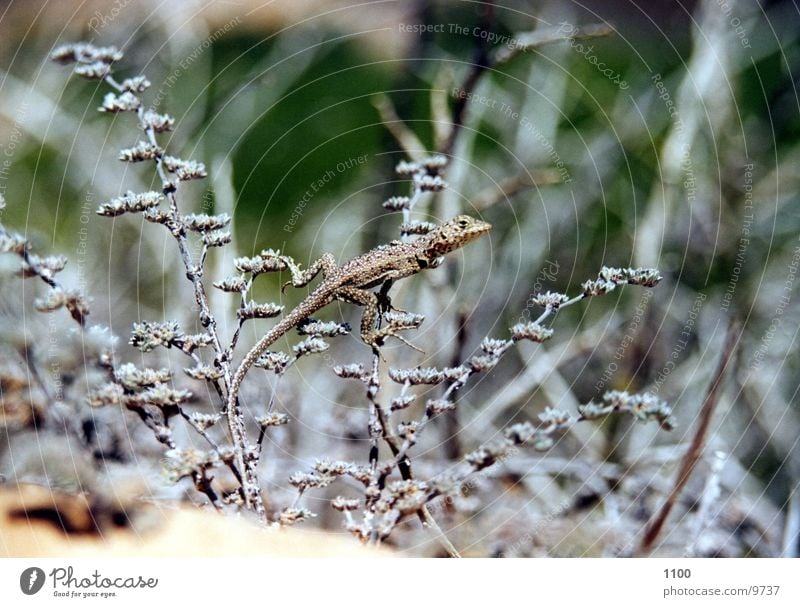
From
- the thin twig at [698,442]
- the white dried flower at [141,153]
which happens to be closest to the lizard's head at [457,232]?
the white dried flower at [141,153]

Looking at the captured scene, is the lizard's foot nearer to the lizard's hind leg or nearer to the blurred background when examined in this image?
the lizard's hind leg

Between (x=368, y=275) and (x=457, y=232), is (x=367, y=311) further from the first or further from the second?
(x=457, y=232)

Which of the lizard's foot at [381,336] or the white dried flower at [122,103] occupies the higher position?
the white dried flower at [122,103]

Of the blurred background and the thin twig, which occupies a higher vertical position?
the blurred background

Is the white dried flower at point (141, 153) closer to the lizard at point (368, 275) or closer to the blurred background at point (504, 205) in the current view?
the blurred background at point (504, 205)

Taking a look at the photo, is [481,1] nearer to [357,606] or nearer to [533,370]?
[533,370]

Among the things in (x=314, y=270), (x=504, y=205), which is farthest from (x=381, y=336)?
(x=504, y=205)

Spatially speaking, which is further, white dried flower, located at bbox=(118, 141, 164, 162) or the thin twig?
the thin twig

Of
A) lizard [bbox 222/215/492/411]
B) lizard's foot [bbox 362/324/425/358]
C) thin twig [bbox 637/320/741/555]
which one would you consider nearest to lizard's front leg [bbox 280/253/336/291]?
lizard [bbox 222/215/492/411]

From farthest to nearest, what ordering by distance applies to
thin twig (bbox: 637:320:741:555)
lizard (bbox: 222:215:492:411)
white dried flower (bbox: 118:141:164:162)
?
thin twig (bbox: 637:320:741:555) < lizard (bbox: 222:215:492:411) < white dried flower (bbox: 118:141:164:162)
